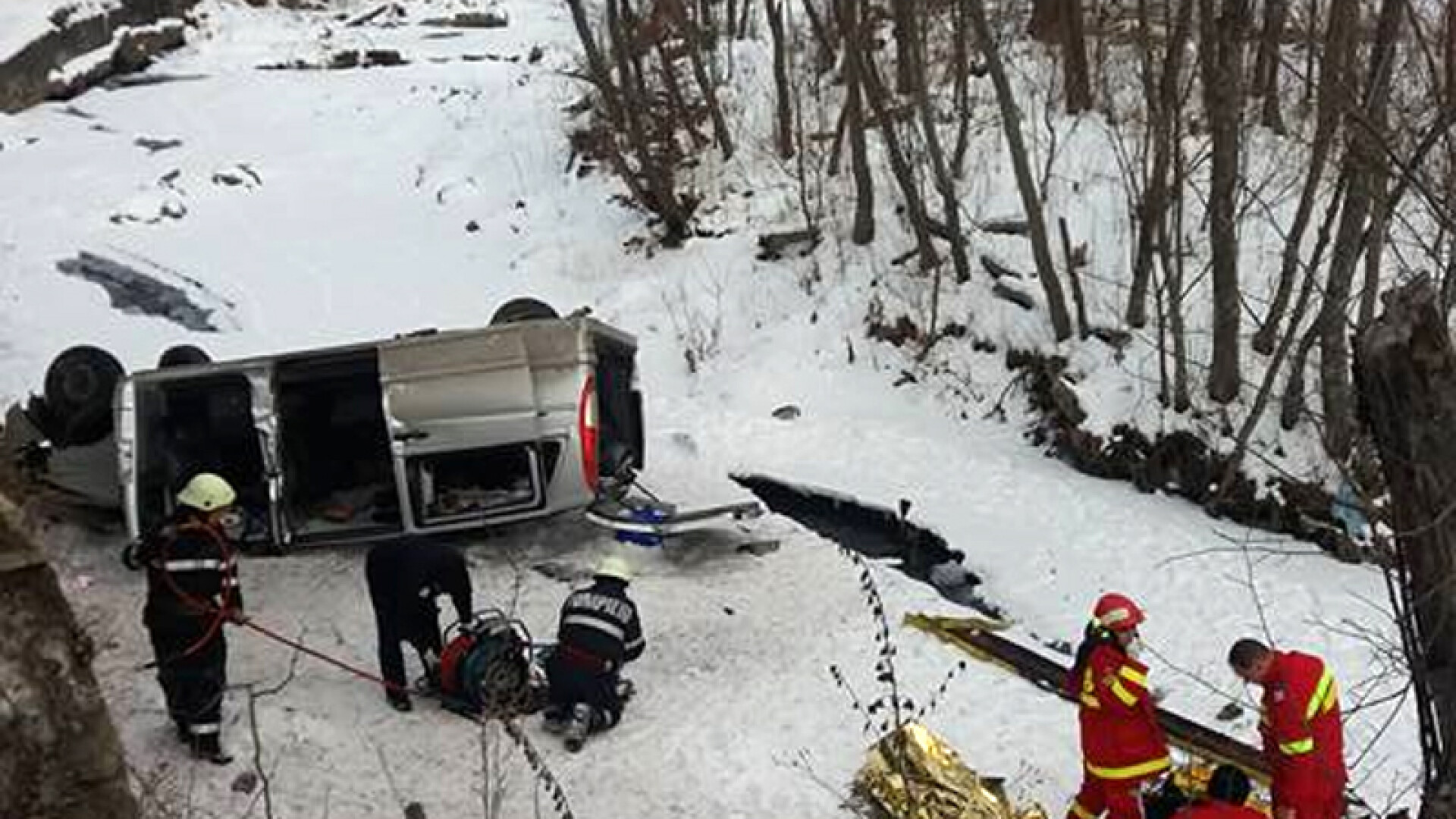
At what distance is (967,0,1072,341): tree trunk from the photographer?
13.4 m

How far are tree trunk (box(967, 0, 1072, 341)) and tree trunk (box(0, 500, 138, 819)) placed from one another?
10.7 meters

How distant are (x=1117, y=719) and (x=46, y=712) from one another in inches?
184

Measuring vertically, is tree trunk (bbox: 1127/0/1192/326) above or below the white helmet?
above

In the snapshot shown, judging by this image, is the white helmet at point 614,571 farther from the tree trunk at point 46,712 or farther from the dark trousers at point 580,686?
the tree trunk at point 46,712

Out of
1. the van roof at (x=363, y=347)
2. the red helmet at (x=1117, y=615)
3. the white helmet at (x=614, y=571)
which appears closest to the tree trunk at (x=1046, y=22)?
the van roof at (x=363, y=347)

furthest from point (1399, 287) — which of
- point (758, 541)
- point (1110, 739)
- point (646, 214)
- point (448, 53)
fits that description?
point (448, 53)

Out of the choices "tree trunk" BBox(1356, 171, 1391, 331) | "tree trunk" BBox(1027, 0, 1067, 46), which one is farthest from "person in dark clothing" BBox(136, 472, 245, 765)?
"tree trunk" BBox(1027, 0, 1067, 46)

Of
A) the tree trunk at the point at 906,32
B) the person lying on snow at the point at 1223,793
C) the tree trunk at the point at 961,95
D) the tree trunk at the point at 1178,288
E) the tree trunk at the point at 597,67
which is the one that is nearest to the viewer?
the person lying on snow at the point at 1223,793

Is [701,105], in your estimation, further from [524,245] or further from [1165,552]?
[1165,552]

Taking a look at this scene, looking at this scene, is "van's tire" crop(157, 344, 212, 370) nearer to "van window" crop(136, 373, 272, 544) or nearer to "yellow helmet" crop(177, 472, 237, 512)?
"van window" crop(136, 373, 272, 544)

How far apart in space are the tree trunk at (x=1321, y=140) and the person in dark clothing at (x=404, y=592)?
7019 millimetres

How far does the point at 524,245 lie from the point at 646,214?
1.64 m

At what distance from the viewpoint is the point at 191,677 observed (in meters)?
7.29

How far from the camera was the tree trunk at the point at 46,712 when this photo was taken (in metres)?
4.16
